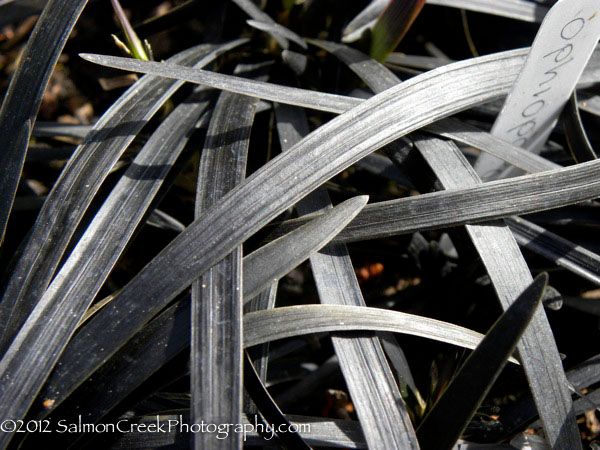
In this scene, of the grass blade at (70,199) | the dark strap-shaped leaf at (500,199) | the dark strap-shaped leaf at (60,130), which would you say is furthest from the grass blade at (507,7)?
the dark strap-shaped leaf at (60,130)

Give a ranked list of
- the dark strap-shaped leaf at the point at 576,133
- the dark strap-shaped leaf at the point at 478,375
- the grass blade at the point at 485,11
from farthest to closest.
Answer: the grass blade at the point at 485,11 → the dark strap-shaped leaf at the point at 576,133 → the dark strap-shaped leaf at the point at 478,375

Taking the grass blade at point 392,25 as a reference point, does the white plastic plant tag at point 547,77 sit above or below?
below

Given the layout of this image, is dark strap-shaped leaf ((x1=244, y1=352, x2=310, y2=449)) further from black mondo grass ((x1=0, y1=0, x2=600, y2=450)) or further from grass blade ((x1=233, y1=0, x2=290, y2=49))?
grass blade ((x1=233, y1=0, x2=290, y2=49))

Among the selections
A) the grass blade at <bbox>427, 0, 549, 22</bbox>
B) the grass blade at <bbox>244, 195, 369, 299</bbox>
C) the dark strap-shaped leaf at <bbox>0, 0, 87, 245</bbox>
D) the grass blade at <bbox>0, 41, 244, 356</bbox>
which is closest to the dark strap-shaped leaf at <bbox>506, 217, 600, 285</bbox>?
the grass blade at <bbox>244, 195, 369, 299</bbox>

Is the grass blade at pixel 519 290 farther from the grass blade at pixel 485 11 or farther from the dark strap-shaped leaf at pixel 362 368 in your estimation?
the grass blade at pixel 485 11

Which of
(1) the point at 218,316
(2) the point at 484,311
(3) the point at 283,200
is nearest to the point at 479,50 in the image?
(2) the point at 484,311

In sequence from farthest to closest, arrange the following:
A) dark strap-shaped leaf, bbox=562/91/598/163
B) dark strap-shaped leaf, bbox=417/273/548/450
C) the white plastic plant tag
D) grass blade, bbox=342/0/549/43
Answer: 1. grass blade, bbox=342/0/549/43
2. dark strap-shaped leaf, bbox=562/91/598/163
3. the white plastic plant tag
4. dark strap-shaped leaf, bbox=417/273/548/450
